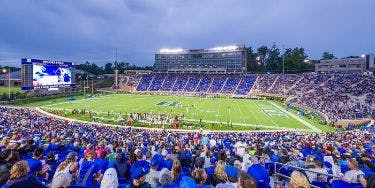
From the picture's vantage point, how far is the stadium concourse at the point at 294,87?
56.4 metres

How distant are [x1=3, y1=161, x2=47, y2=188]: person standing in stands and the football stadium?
0.05ft

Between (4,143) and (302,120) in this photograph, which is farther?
(302,120)

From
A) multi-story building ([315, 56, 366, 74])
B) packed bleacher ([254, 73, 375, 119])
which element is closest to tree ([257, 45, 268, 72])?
multi-story building ([315, 56, 366, 74])

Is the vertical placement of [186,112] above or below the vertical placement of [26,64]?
below

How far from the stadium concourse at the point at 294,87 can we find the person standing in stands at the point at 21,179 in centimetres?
4709

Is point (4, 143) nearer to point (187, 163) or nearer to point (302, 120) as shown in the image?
point (187, 163)

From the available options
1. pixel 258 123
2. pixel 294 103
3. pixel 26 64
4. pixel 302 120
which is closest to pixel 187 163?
pixel 258 123


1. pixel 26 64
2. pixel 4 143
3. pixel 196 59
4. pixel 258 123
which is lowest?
pixel 258 123

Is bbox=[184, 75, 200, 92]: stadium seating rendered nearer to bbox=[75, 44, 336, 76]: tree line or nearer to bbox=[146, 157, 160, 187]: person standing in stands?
bbox=[75, 44, 336, 76]: tree line

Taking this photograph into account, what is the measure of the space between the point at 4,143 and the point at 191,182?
26.6ft

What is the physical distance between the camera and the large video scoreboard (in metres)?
56.9

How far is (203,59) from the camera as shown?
156000 mm

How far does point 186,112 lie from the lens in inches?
2115

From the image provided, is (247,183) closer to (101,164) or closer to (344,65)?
(101,164)
